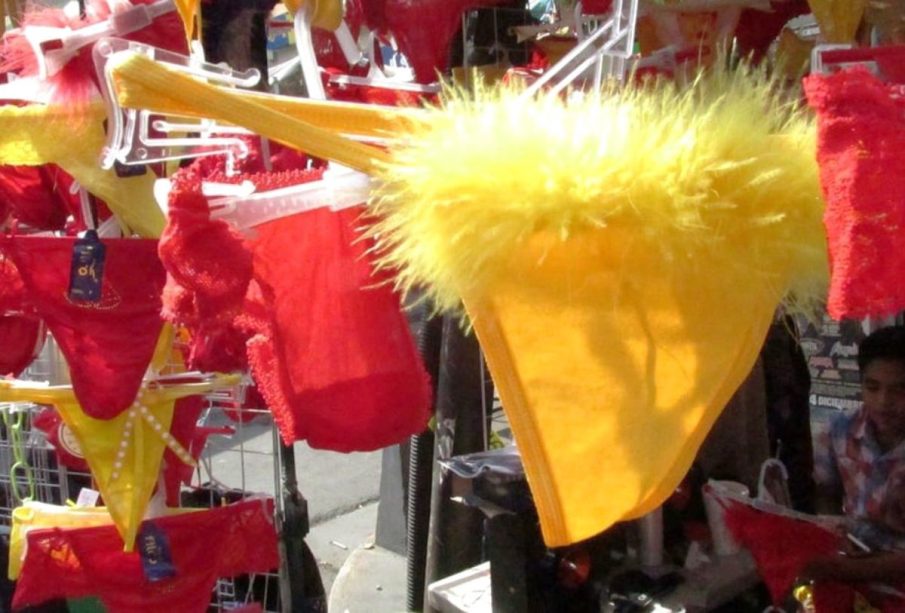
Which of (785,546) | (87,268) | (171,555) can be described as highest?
(87,268)

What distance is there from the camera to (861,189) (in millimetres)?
844

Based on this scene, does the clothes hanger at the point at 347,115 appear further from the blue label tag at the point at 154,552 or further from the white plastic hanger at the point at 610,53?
the blue label tag at the point at 154,552

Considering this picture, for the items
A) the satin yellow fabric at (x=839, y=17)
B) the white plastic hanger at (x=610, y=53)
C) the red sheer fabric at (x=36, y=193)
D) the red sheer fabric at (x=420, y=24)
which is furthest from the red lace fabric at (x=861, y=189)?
the red sheer fabric at (x=36, y=193)

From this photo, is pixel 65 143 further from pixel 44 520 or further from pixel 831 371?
pixel 831 371

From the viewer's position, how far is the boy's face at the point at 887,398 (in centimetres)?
175

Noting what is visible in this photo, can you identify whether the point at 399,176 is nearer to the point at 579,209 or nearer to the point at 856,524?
the point at 579,209

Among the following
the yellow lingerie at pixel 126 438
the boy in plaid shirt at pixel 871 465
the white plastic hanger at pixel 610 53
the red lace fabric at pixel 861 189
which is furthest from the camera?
the yellow lingerie at pixel 126 438

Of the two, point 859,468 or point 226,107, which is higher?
point 226,107

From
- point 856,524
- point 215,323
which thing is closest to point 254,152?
point 215,323

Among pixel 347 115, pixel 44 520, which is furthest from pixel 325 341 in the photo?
pixel 44 520

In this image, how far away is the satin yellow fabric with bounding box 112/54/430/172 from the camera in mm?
959

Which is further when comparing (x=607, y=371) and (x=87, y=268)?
(x=87, y=268)

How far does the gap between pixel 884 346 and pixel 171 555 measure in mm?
1452

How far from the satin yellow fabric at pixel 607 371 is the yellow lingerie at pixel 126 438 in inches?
45.0
